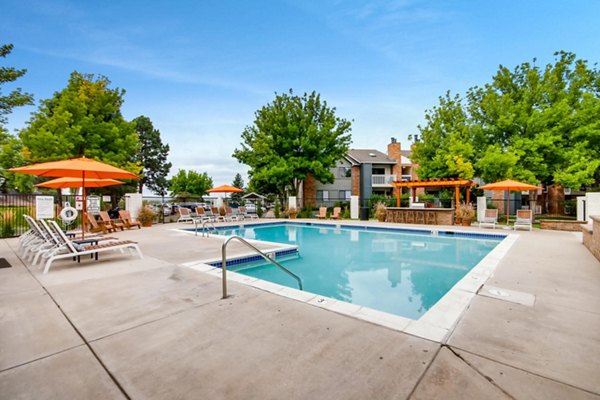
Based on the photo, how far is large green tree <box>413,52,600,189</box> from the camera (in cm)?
1648

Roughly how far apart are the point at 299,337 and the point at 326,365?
536 millimetres

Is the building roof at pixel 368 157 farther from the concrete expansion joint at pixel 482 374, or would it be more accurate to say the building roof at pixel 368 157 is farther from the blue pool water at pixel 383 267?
the concrete expansion joint at pixel 482 374

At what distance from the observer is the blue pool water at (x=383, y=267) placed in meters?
5.70

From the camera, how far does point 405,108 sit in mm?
19312

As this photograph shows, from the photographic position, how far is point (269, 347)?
106 inches

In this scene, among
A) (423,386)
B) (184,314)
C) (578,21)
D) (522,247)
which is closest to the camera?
(423,386)

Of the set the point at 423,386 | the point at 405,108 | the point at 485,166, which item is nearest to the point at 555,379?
the point at 423,386

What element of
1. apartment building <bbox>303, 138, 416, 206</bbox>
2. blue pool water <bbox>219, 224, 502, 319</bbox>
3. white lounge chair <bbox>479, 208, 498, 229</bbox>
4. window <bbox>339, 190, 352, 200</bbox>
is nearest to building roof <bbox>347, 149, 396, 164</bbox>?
apartment building <bbox>303, 138, 416, 206</bbox>

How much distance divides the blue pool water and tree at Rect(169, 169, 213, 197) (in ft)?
146

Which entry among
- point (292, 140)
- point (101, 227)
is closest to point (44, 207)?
point (101, 227)

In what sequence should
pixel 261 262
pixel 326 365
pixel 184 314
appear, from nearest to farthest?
pixel 326 365, pixel 184 314, pixel 261 262

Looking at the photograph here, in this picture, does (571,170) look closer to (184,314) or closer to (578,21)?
(578,21)

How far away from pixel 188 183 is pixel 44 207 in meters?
46.1

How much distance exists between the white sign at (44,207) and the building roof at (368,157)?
25.7 metres
